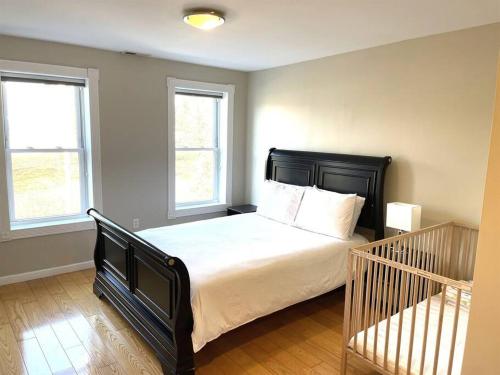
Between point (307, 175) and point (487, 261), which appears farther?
point (307, 175)

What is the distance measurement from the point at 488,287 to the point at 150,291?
6.77 feet

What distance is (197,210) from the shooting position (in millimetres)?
4875

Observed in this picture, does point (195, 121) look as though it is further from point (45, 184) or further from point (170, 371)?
point (170, 371)

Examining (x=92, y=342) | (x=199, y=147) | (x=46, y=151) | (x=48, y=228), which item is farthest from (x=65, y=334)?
(x=199, y=147)

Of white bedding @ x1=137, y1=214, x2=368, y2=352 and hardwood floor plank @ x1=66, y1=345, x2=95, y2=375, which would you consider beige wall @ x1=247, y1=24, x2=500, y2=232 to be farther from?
hardwood floor plank @ x1=66, y1=345, x2=95, y2=375

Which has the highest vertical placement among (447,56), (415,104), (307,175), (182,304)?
(447,56)

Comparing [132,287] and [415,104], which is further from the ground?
[415,104]

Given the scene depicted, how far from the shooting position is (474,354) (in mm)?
1263

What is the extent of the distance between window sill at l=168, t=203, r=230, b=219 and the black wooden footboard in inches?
55.5

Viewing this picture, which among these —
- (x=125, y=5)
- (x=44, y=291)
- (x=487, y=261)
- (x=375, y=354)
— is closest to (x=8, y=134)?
(x=44, y=291)

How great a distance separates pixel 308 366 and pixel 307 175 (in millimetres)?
2138

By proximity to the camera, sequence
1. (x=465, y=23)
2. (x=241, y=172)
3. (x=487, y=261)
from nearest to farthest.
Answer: (x=487, y=261), (x=465, y=23), (x=241, y=172)

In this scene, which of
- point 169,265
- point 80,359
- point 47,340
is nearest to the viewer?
point 169,265

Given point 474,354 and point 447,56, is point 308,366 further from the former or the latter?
point 447,56
